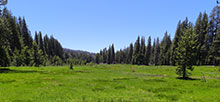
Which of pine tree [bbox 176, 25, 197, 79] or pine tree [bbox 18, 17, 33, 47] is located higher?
pine tree [bbox 18, 17, 33, 47]

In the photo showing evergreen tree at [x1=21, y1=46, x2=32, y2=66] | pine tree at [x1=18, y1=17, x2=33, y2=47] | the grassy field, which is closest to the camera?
the grassy field

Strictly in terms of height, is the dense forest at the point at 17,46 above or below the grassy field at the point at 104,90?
above

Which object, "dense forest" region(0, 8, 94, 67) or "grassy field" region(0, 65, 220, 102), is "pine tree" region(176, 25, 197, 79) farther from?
"dense forest" region(0, 8, 94, 67)

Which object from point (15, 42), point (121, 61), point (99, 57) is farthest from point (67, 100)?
point (99, 57)

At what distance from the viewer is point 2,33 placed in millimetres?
31922

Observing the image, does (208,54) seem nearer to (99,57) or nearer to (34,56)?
(34,56)

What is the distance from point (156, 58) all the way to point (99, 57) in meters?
98.7

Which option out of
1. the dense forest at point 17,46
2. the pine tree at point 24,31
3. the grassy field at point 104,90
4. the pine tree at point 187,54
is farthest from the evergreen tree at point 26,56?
the pine tree at point 187,54

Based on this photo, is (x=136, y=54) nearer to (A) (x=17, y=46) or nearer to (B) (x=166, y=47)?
(B) (x=166, y=47)

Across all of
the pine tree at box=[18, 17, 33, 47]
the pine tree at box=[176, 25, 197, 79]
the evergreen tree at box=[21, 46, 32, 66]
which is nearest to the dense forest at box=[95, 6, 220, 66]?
the pine tree at box=[176, 25, 197, 79]

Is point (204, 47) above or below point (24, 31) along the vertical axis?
below

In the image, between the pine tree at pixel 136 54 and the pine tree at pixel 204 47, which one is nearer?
the pine tree at pixel 204 47

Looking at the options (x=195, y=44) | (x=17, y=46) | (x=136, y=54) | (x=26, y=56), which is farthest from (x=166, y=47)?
(x=17, y=46)

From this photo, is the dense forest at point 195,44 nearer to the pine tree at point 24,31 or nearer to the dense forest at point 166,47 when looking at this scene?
the dense forest at point 166,47
